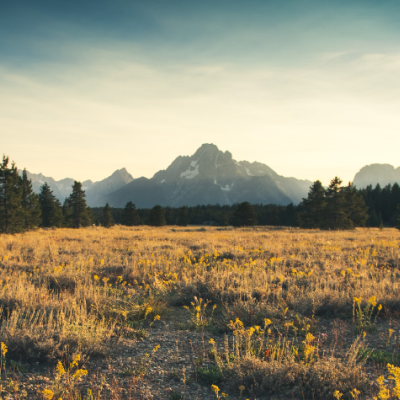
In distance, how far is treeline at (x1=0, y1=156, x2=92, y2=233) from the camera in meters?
29.6

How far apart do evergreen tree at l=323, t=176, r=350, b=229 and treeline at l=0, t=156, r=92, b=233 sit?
1531 inches

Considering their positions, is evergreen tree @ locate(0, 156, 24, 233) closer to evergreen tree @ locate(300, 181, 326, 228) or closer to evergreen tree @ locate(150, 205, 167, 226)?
evergreen tree @ locate(150, 205, 167, 226)

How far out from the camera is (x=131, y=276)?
26.1 ft

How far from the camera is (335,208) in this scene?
119 feet

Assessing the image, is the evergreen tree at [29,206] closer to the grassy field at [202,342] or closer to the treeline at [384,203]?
the grassy field at [202,342]

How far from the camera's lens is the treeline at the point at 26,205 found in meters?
29.6

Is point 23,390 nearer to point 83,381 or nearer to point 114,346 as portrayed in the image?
point 83,381

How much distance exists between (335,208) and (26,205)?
45468mm

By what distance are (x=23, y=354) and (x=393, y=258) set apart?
12.0 m

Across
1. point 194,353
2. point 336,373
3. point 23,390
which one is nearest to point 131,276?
point 194,353

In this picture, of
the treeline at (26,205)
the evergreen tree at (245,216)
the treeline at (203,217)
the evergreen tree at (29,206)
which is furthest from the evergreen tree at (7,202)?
the evergreen tree at (245,216)

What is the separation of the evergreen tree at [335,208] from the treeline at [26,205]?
38.9m

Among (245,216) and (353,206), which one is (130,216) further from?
(353,206)

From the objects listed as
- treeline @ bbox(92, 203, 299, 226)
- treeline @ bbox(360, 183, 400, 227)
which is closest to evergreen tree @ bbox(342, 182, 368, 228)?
treeline @ bbox(92, 203, 299, 226)
